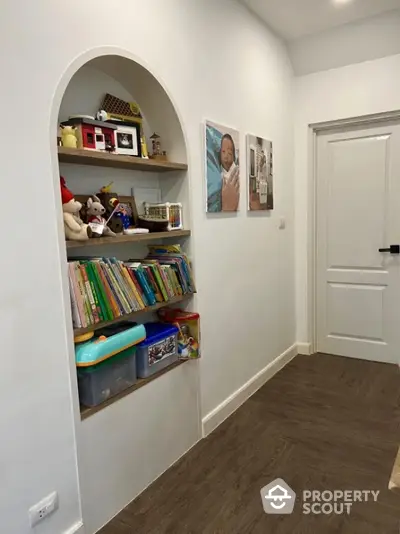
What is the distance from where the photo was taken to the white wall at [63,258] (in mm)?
1496

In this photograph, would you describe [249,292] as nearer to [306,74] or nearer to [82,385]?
[82,385]

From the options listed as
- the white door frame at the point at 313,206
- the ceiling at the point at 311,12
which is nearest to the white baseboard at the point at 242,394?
the white door frame at the point at 313,206

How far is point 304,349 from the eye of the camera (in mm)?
3955

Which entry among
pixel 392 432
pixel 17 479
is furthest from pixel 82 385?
pixel 392 432

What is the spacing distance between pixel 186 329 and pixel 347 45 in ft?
8.79

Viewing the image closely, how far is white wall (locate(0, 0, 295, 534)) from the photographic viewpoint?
1.50m

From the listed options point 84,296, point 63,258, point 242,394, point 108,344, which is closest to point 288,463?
point 242,394

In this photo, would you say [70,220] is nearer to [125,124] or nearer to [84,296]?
[84,296]

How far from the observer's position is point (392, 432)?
8.37ft

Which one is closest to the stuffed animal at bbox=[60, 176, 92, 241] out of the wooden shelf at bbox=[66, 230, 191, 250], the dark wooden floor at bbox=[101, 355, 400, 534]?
the wooden shelf at bbox=[66, 230, 191, 250]

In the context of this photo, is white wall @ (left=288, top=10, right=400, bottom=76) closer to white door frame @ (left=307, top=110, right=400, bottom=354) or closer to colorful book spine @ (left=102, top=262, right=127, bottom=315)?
white door frame @ (left=307, top=110, right=400, bottom=354)

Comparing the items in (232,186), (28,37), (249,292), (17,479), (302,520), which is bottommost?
(302,520)

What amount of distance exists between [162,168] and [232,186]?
674 mm

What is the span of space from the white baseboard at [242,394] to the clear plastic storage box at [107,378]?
32.0 inches
